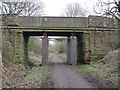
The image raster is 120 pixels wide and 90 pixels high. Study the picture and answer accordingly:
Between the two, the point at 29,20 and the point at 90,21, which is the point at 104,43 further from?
the point at 29,20

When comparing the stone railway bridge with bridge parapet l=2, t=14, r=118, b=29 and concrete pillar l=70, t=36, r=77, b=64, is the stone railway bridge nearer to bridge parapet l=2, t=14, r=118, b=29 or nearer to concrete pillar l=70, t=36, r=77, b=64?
bridge parapet l=2, t=14, r=118, b=29

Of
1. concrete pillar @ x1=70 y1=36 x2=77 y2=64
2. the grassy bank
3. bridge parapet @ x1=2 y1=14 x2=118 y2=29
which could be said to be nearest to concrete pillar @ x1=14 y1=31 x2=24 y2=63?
bridge parapet @ x1=2 y1=14 x2=118 y2=29

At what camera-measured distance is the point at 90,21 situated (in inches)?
1112

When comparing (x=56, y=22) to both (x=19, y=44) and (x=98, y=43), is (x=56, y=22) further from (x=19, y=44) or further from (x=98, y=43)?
(x=98, y=43)

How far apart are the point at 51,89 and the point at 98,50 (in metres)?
17.2

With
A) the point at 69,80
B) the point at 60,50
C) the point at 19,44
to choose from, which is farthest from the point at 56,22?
the point at 60,50

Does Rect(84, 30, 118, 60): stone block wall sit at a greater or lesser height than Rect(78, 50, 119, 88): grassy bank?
greater

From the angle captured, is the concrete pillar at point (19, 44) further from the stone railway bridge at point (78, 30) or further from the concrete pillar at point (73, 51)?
the concrete pillar at point (73, 51)

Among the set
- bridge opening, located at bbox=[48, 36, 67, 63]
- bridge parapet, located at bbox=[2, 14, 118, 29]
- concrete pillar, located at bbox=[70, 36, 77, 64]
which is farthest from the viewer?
bridge opening, located at bbox=[48, 36, 67, 63]

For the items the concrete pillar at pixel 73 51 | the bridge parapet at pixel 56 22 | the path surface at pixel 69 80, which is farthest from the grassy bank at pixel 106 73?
the bridge parapet at pixel 56 22

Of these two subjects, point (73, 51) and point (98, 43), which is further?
point (73, 51)

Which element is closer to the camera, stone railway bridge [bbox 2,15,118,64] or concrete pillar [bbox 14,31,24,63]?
concrete pillar [bbox 14,31,24,63]

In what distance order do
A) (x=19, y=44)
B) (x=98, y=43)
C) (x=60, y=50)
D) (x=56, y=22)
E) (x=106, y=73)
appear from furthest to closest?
(x=60, y=50)
(x=56, y=22)
(x=98, y=43)
(x=19, y=44)
(x=106, y=73)

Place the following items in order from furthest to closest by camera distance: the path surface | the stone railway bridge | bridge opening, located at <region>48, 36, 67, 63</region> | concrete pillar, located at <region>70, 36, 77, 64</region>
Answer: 1. bridge opening, located at <region>48, 36, 67, 63</region>
2. concrete pillar, located at <region>70, 36, 77, 64</region>
3. the stone railway bridge
4. the path surface
